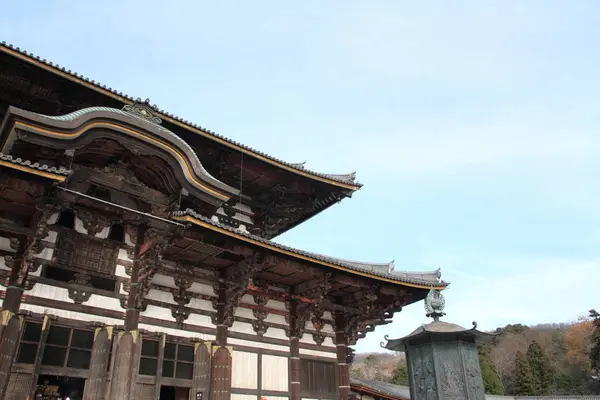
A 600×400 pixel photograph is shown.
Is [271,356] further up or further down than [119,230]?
further down

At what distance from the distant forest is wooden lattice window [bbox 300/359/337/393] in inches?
1090

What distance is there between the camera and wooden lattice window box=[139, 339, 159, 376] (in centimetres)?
1119

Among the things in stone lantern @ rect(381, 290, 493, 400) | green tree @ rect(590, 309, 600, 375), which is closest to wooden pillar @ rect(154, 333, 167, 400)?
stone lantern @ rect(381, 290, 493, 400)

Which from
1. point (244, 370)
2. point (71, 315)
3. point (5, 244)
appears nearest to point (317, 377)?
point (244, 370)

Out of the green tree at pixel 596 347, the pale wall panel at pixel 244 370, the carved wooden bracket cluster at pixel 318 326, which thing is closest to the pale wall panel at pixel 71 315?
the pale wall panel at pixel 244 370

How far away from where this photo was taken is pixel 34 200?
9.71 meters

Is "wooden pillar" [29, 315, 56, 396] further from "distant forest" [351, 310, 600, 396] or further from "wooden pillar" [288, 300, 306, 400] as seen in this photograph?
"distant forest" [351, 310, 600, 396]

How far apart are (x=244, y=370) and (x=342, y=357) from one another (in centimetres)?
363

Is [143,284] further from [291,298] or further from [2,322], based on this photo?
[291,298]

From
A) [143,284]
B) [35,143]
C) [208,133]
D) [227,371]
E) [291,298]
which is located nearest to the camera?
[35,143]

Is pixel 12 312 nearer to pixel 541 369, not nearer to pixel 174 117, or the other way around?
pixel 174 117

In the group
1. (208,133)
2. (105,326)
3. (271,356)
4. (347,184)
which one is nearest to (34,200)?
(105,326)

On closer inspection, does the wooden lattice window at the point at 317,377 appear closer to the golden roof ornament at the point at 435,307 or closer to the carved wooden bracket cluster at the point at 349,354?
the carved wooden bracket cluster at the point at 349,354

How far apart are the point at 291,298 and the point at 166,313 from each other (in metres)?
3.97
